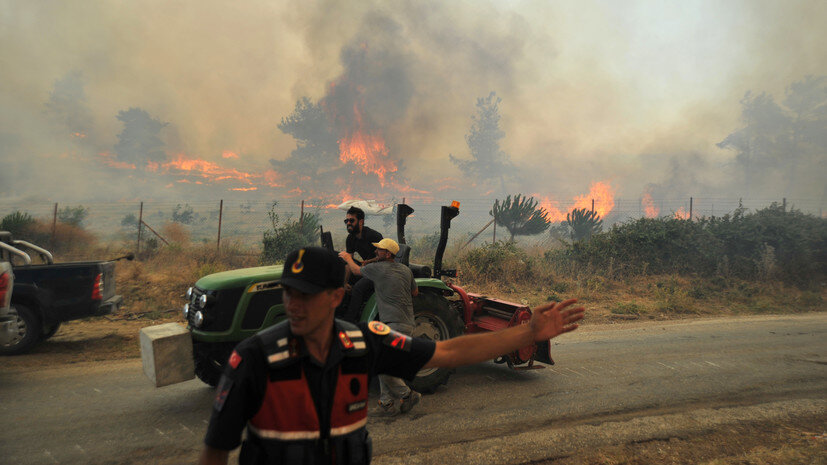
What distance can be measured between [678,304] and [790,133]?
60031 mm

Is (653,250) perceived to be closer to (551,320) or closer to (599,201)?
(599,201)

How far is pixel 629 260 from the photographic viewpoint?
14.8m

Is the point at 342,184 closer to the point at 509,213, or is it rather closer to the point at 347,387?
the point at 509,213

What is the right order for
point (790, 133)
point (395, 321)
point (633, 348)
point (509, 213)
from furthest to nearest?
1. point (790, 133)
2. point (509, 213)
3. point (633, 348)
4. point (395, 321)

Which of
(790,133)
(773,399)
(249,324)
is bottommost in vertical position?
(773,399)

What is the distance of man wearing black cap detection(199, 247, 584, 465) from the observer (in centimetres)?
143

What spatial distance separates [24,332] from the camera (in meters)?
6.70

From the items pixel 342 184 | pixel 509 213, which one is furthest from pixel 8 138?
pixel 509 213

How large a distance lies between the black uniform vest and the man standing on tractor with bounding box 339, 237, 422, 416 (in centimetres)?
285

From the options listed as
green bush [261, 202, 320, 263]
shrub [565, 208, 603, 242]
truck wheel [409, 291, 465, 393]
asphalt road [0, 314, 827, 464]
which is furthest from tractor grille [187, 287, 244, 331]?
shrub [565, 208, 603, 242]

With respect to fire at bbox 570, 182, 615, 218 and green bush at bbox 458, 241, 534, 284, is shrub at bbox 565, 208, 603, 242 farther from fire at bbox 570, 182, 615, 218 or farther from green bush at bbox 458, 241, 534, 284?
green bush at bbox 458, 241, 534, 284

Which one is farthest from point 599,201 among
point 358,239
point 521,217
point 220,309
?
point 220,309

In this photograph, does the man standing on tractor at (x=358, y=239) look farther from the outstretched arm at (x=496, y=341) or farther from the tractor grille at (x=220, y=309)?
the outstretched arm at (x=496, y=341)

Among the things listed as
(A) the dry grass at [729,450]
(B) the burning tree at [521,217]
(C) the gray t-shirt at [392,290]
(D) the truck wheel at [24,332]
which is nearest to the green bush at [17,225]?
(D) the truck wheel at [24,332]
